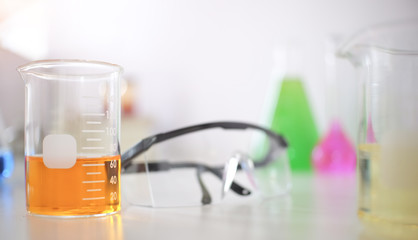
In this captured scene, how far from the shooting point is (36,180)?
57 cm

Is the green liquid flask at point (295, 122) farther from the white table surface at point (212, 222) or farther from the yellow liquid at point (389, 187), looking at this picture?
the yellow liquid at point (389, 187)

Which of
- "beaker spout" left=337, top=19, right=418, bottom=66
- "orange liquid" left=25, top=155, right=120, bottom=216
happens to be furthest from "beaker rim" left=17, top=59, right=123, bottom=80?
"beaker spout" left=337, top=19, right=418, bottom=66

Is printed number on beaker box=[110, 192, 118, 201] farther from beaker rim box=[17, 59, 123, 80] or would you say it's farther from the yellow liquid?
the yellow liquid

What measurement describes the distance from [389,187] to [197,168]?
17.4 inches

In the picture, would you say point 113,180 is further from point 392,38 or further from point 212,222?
point 392,38

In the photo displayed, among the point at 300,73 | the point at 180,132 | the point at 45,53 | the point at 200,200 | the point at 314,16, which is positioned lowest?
the point at 200,200

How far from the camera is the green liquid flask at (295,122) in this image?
1520 millimetres

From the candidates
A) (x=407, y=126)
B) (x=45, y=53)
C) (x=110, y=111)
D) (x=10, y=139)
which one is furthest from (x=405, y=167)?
(x=45, y=53)

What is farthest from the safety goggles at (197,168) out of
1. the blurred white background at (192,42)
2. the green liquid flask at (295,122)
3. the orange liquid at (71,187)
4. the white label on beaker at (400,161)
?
the blurred white background at (192,42)

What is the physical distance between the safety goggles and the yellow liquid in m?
0.22

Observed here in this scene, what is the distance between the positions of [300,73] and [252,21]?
588 millimetres

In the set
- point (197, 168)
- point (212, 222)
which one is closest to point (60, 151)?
point (212, 222)

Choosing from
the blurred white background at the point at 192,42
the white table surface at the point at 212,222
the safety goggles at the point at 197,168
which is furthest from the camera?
the blurred white background at the point at 192,42

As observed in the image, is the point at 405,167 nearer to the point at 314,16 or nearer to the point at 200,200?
the point at 200,200
